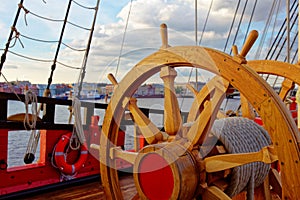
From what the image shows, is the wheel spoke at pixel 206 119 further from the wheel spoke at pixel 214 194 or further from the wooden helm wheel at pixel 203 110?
the wheel spoke at pixel 214 194

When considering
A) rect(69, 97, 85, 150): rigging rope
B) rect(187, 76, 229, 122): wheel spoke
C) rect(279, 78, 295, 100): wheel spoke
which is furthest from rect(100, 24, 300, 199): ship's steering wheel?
rect(69, 97, 85, 150): rigging rope

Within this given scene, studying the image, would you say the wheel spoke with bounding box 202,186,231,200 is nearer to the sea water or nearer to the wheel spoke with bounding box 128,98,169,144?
the wheel spoke with bounding box 128,98,169,144

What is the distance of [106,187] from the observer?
4.41ft

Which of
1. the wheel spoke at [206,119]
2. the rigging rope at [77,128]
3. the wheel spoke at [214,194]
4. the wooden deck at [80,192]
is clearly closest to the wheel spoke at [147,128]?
the wheel spoke at [206,119]

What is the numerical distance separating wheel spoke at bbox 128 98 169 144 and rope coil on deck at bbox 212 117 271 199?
20cm

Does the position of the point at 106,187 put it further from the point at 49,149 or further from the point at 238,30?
the point at 238,30

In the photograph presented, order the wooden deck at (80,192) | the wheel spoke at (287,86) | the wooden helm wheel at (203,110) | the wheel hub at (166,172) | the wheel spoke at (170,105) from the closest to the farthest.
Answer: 1. the wooden helm wheel at (203,110)
2. the wheel hub at (166,172)
3. the wheel spoke at (170,105)
4. the wheel spoke at (287,86)
5. the wooden deck at (80,192)

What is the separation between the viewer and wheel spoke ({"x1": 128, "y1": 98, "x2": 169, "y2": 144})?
3.95 ft

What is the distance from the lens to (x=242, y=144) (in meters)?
1.24

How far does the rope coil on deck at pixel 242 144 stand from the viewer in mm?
1179

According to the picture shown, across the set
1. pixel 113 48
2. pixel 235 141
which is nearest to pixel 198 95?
pixel 235 141

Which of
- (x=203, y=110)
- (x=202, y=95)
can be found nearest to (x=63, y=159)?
(x=202, y=95)

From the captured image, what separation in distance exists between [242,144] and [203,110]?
26 cm

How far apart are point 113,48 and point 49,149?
1.81 meters
